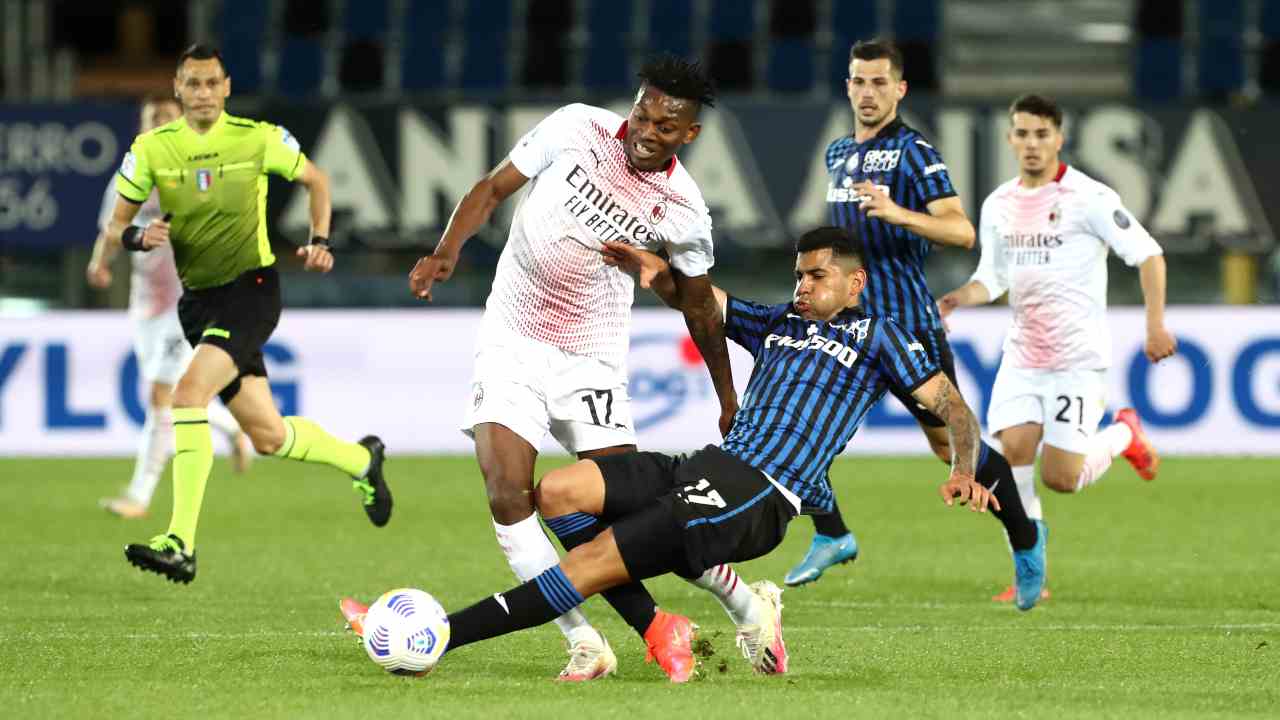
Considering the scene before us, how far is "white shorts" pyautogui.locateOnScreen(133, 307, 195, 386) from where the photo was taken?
38.6 feet

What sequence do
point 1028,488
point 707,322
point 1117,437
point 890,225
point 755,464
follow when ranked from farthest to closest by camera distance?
point 1117,437
point 1028,488
point 890,225
point 707,322
point 755,464

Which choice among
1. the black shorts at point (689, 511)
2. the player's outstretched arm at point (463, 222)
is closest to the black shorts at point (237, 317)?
the player's outstretched arm at point (463, 222)

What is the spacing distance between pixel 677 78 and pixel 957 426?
1.28 metres

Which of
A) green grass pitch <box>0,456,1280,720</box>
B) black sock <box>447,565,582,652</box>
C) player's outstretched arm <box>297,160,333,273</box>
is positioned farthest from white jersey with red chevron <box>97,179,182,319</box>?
black sock <box>447,565,582,652</box>

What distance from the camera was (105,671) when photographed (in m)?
6.05

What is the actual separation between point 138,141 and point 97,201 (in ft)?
29.7

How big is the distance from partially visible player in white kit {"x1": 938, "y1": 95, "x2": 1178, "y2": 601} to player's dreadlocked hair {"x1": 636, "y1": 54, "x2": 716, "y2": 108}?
9.03 feet

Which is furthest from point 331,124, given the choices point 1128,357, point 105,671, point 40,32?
point 105,671

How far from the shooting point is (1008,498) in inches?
307

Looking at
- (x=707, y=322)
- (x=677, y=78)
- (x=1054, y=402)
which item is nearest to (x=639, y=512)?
(x=707, y=322)

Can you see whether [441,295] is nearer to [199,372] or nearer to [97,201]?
[97,201]

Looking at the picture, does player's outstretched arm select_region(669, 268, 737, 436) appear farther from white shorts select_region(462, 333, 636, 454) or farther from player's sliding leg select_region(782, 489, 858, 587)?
player's sliding leg select_region(782, 489, 858, 587)

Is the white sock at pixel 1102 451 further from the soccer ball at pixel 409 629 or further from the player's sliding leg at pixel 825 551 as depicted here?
the soccer ball at pixel 409 629

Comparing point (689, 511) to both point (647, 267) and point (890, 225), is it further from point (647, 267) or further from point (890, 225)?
point (890, 225)
